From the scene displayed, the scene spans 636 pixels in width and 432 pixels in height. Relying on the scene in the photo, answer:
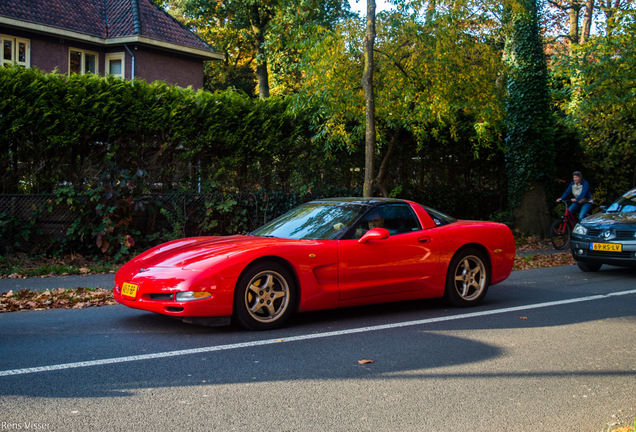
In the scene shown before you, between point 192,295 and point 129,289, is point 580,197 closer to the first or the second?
point 192,295

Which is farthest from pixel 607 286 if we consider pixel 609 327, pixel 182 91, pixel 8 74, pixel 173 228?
pixel 8 74

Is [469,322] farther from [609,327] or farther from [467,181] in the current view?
[467,181]

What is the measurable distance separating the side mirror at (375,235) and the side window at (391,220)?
14 centimetres

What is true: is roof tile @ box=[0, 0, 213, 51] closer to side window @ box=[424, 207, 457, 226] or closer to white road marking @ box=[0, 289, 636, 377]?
side window @ box=[424, 207, 457, 226]

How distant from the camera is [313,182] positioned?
572 inches

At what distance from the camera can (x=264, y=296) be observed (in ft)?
19.9

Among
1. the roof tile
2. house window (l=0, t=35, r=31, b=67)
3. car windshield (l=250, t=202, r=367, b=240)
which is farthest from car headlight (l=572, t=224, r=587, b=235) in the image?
house window (l=0, t=35, r=31, b=67)

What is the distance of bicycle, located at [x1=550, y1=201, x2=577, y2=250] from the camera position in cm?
1467

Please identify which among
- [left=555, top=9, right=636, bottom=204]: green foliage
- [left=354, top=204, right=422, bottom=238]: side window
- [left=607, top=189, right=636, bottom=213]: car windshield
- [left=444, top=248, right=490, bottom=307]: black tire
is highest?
[left=555, top=9, right=636, bottom=204]: green foliage

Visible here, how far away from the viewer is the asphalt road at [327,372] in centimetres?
379

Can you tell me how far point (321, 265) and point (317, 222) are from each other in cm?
78

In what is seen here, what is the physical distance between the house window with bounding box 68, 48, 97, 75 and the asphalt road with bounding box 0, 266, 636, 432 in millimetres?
18794

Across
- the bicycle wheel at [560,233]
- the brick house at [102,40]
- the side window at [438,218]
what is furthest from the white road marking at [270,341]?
the brick house at [102,40]

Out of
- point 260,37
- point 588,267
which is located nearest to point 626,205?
point 588,267
